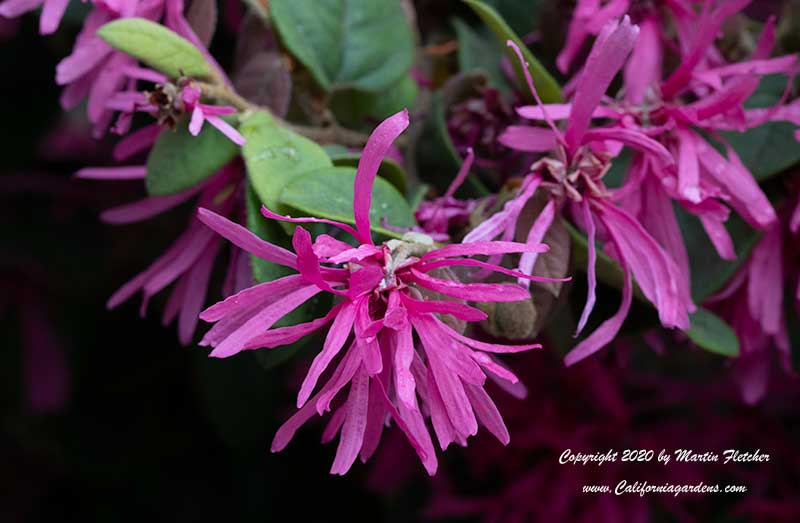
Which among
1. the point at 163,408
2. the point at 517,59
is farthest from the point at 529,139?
the point at 163,408

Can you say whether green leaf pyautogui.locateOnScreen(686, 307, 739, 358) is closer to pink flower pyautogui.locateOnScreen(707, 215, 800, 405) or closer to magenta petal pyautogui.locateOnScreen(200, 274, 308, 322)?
pink flower pyautogui.locateOnScreen(707, 215, 800, 405)

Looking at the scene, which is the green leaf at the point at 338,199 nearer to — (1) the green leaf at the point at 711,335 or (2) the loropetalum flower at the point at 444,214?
(2) the loropetalum flower at the point at 444,214

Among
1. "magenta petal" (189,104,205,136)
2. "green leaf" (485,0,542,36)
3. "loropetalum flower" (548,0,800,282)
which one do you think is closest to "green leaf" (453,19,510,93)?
Answer: "green leaf" (485,0,542,36)

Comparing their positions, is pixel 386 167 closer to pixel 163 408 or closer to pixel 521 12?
pixel 521 12

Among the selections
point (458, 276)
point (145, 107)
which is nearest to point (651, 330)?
point (458, 276)

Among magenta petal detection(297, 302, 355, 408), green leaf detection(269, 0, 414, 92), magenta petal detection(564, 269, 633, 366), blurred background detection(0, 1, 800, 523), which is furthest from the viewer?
blurred background detection(0, 1, 800, 523)

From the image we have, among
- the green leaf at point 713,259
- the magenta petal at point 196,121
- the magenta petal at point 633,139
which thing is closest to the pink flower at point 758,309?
the green leaf at point 713,259
